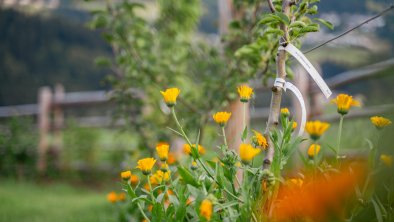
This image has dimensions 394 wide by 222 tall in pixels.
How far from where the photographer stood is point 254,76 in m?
1.87

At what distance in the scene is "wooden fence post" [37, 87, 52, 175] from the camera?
5.76 meters

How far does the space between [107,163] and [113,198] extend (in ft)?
12.8

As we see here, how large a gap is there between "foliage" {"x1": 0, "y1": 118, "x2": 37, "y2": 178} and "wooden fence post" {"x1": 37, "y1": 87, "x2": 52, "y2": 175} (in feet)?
0.38

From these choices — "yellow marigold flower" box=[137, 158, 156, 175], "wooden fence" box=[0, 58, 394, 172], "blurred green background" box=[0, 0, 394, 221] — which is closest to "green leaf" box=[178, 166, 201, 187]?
"yellow marigold flower" box=[137, 158, 156, 175]

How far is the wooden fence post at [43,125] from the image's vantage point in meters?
5.76

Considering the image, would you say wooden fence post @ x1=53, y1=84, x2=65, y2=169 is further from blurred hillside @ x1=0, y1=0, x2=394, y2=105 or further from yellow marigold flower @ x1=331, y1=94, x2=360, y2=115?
yellow marigold flower @ x1=331, y1=94, x2=360, y2=115

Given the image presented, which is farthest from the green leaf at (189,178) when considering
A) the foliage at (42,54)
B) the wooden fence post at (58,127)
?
the wooden fence post at (58,127)

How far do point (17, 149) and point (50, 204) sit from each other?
7.23 ft

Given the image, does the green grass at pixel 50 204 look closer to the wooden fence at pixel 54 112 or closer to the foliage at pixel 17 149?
the foliage at pixel 17 149

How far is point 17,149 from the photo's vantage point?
19.0 ft

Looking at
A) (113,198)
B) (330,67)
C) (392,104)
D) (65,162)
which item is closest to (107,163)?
(65,162)

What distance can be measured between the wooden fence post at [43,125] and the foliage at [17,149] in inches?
4.5

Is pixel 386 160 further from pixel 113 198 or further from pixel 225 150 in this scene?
pixel 113 198

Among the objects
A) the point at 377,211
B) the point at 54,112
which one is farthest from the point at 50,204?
the point at 377,211
